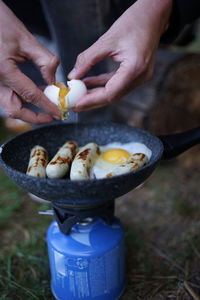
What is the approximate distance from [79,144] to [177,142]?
24.7 inches

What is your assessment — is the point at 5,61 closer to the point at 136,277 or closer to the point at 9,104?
the point at 9,104

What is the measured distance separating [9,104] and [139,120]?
1632 millimetres

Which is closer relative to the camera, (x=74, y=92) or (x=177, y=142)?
(x=74, y=92)

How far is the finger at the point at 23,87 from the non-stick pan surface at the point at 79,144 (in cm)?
29

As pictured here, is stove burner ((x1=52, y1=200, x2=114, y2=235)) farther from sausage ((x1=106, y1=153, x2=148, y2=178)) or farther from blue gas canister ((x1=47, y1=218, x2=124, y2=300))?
sausage ((x1=106, y1=153, x2=148, y2=178))

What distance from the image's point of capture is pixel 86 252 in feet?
5.24

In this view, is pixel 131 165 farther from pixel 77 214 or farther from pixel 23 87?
pixel 23 87

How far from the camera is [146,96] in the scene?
2904 millimetres

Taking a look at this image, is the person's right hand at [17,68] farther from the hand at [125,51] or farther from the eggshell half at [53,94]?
the hand at [125,51]

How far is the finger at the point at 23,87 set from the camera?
1.40 metres

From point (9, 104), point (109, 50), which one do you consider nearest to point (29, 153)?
point (9, 104)

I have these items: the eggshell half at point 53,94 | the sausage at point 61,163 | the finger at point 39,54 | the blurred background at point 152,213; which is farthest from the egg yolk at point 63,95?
the blurred background at point 152,213

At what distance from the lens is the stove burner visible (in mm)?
1577

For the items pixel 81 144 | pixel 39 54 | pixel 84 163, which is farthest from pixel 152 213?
pixel 39 54
